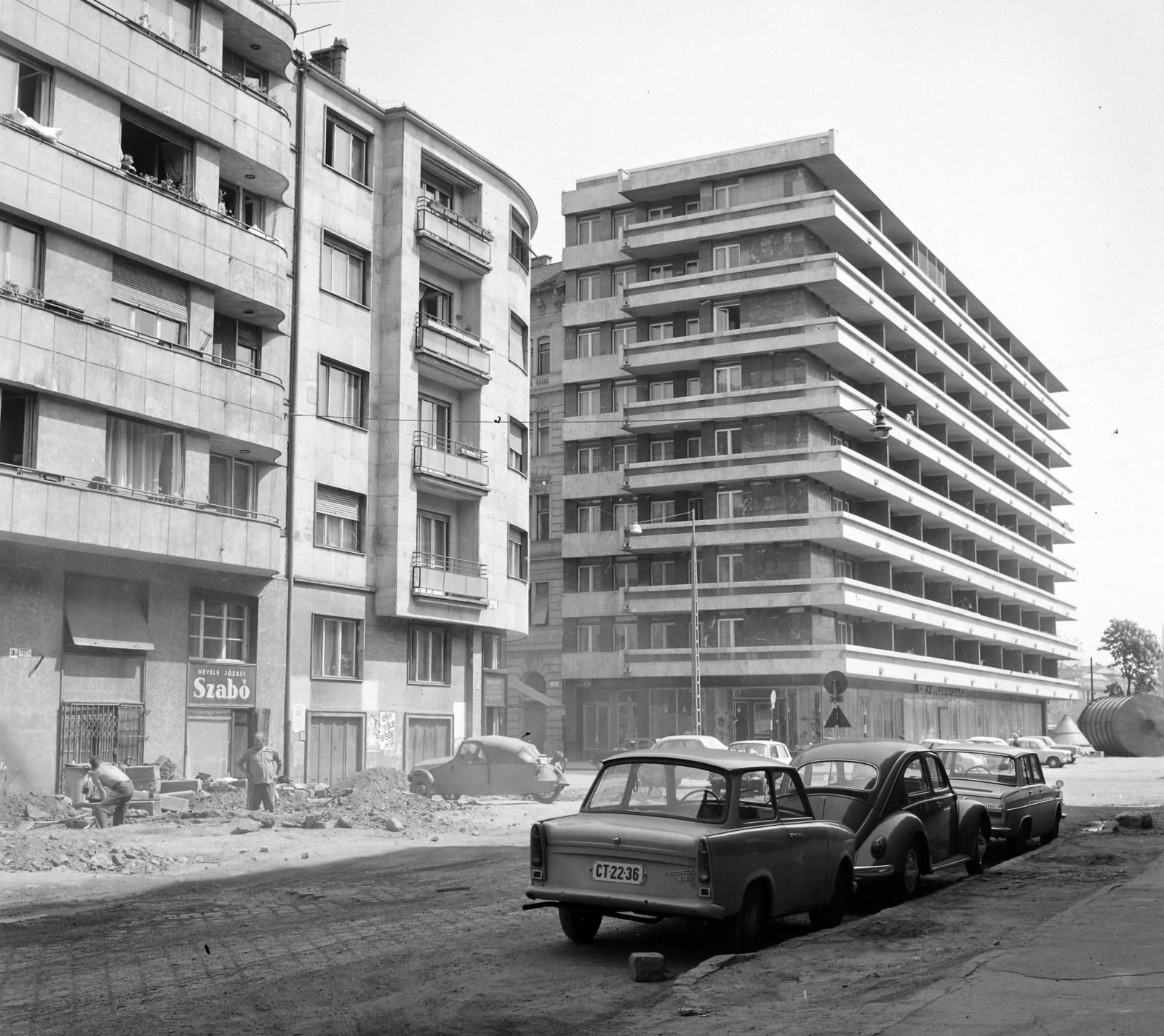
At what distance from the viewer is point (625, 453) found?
206 feet

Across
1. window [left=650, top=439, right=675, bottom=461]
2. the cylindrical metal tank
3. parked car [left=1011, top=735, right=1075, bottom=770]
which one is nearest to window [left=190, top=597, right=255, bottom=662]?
parked car [left=1011, top=735, right=1075, bottom=770]

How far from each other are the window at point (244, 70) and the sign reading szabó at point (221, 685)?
504 inches

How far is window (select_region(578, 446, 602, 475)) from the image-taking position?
6303cm

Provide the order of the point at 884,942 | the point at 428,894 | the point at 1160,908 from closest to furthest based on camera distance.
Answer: the point at 884,942
the point at 1160,908
the point at 428,894

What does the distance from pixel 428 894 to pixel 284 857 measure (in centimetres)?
552

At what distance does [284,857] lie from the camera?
758 inches

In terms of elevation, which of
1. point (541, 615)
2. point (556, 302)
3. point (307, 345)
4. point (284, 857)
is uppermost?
point (556, 302)

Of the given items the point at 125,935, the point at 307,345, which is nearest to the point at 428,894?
the point at 125,935

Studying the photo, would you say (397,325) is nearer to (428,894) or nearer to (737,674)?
(428,894)

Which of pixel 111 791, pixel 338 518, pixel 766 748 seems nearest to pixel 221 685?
pixel 338 518

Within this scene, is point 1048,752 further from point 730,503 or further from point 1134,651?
point 1134,651

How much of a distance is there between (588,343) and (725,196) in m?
9.35

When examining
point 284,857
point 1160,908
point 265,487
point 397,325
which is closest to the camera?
point 1160,908

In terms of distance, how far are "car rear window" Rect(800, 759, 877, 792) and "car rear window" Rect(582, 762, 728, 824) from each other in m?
3.24
